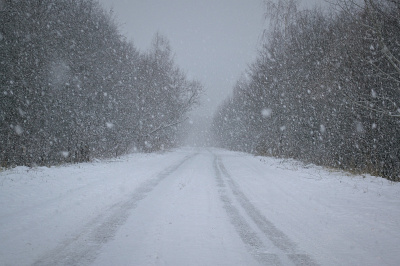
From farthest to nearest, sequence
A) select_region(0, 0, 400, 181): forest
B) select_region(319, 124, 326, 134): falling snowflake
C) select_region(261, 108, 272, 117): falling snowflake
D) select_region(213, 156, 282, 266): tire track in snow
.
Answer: select_region(261, 108, 272, 117): falling snowflake
select_region(319, 124, 326, 134): falling snowflake
select_region(0, 0, 400, 181): forest
select_region(213, 156, 282, 266): tire track in snow

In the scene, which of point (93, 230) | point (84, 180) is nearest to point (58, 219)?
point (93, 230)

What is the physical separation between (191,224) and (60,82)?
11.1m

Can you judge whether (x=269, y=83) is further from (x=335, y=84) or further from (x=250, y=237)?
(x=250, y=237)

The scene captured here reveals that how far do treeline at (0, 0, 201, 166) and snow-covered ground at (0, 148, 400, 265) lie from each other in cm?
385

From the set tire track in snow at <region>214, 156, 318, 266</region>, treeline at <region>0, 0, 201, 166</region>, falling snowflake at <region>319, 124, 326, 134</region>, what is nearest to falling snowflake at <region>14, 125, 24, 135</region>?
treeline at <region>0, 0, 201, 166</region>

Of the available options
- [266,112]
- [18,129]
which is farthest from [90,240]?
[266,112]

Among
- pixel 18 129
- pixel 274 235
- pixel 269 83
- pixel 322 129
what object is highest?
pixel 269 83

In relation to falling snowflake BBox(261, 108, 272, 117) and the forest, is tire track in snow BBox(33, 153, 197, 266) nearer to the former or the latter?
the forest

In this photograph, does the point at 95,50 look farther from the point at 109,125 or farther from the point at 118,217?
the point at 118,217

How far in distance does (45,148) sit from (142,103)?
12889mm

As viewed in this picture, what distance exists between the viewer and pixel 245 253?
3.38 meters

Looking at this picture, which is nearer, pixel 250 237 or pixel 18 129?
pixel 250 237

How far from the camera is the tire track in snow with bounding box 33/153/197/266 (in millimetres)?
3010

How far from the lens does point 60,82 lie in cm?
1201
